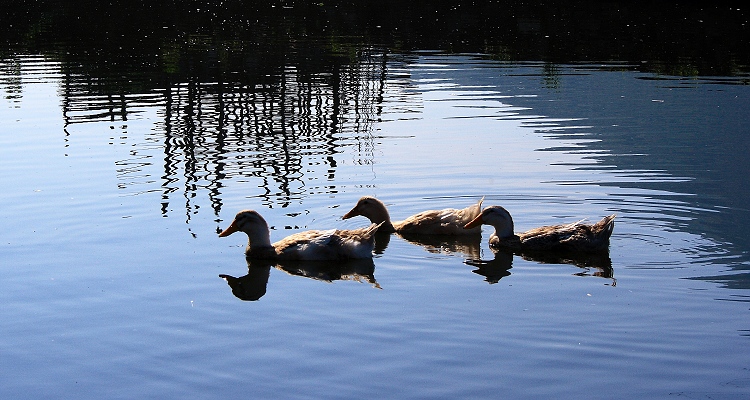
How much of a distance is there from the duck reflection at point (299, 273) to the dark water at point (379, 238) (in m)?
0.05

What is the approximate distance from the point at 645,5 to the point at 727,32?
1081 cm

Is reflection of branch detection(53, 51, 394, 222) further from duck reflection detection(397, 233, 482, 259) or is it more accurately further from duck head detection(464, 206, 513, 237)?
duck head detection(464, 206, 513, 237)

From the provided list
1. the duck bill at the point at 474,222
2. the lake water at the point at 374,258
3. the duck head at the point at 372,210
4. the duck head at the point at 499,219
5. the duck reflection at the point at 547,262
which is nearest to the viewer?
the lake water at the point at 374,258

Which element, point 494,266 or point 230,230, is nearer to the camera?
point 494,266

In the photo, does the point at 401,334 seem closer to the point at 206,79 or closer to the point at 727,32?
the point at 206,79

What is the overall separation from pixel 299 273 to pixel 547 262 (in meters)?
2.87

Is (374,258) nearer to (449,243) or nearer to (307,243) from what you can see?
(307,243)

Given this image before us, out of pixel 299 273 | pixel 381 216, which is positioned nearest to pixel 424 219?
pixel 381 216

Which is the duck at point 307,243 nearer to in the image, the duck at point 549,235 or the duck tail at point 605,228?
the duck at point 549,235

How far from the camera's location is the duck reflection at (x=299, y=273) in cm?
1070

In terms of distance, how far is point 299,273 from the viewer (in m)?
11.3

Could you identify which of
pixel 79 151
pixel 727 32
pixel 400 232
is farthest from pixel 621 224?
pixel 727 32

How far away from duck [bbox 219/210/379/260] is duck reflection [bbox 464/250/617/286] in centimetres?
127

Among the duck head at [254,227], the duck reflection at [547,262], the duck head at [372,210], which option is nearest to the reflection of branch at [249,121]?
the duck head at [372,210]
